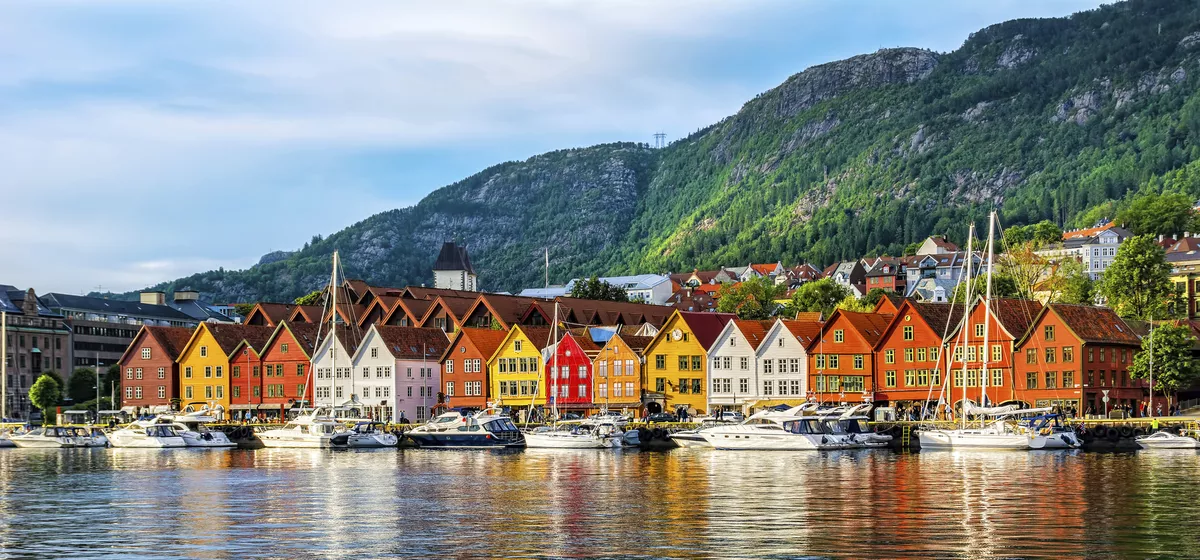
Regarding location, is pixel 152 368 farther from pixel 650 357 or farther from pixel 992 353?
pixel 992 353

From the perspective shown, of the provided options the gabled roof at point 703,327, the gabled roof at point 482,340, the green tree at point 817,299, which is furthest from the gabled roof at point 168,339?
the green tree at point 817,299

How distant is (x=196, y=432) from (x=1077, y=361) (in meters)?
73.5

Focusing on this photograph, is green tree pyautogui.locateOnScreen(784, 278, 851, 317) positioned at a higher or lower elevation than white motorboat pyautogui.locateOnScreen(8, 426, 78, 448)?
higher

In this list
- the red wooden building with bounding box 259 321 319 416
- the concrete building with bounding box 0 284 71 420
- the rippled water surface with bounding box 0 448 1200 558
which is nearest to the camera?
the rippled water surface with bounding box 0 448 1200 558

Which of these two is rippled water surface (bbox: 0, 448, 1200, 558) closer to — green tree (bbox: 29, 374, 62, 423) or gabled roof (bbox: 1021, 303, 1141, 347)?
gabled roof (bbox: 1021, 303, 1141, 347)

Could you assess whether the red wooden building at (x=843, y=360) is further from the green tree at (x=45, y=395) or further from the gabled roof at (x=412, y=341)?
the green tree at (x=45, y=395)

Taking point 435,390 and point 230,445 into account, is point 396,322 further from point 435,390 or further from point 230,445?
point 230,445

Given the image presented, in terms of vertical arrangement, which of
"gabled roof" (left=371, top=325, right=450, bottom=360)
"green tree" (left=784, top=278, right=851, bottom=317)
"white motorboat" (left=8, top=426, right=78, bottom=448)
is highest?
"green tree" (left=784, top=278, right=851, bottom=317)

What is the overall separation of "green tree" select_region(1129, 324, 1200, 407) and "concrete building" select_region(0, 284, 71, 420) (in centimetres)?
12909

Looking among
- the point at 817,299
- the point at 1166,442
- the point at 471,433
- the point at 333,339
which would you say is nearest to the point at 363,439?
the point at 471,433

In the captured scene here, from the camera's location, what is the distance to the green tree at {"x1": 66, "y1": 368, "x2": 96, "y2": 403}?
175 metres

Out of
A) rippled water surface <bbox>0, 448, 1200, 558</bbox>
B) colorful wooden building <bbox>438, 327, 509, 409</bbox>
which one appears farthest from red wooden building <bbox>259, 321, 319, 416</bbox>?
rippled water surface <bbox>0, 448, 1200, 558</bbox>

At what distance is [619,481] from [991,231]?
45251 millimetres

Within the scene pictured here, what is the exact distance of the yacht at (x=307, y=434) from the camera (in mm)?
115562
